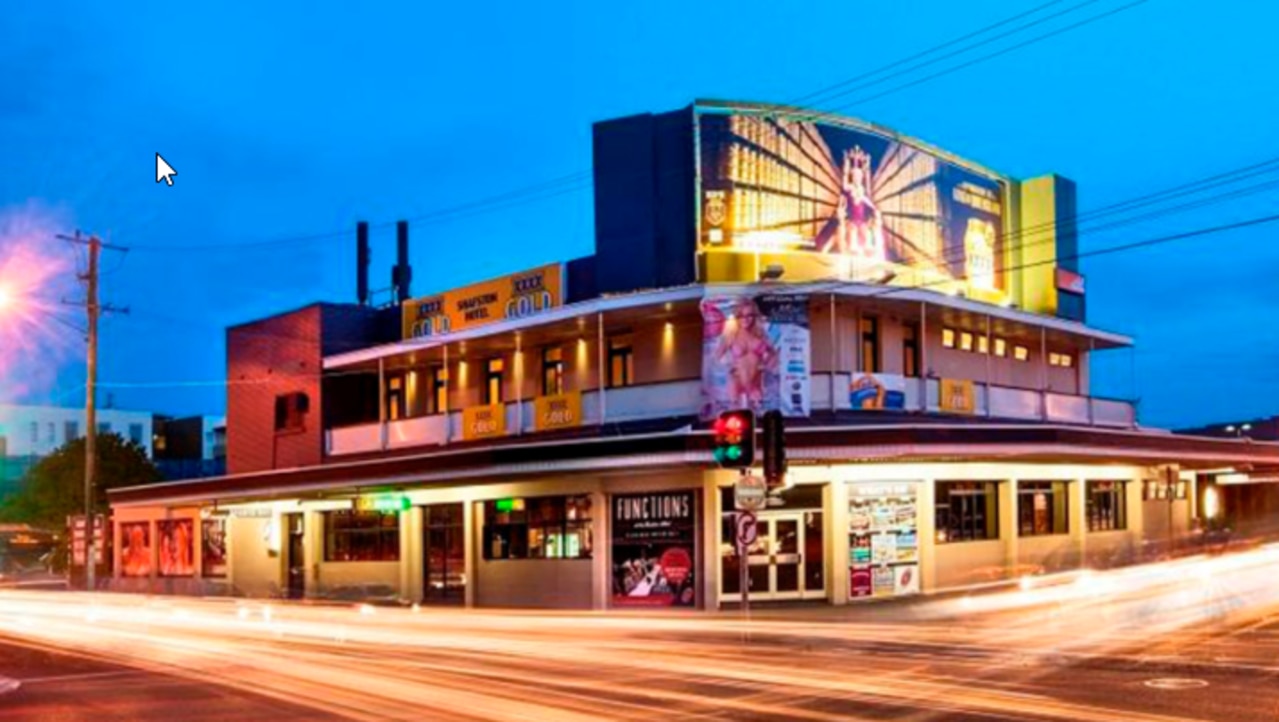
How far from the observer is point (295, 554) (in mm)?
40781

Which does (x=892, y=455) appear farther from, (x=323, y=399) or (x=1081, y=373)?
(x=323, y=399)

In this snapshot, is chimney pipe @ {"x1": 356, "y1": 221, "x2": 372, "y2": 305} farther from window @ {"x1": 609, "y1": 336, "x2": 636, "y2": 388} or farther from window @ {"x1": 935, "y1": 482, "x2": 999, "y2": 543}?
window @ {"x1": 935, "y1": 482, "x2": 999, "y2": 543}

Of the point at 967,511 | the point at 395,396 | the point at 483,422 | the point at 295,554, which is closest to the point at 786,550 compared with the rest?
the point at 967,511

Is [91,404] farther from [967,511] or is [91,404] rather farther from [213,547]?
[967,511]

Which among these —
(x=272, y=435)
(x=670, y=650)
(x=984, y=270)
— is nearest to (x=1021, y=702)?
(x=670, y=650)

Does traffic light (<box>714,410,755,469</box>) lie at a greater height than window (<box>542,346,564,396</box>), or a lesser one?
lesser

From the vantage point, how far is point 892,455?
1104 inches

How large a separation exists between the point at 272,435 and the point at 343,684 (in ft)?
85.8

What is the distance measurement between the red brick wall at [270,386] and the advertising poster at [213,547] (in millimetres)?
1891

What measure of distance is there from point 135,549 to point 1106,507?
32777 mm

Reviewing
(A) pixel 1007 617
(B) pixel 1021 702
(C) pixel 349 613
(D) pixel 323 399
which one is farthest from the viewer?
(D) pixel 323 399

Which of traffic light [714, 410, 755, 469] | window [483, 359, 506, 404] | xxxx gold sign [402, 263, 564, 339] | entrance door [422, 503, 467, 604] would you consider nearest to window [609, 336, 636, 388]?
xxxx gold sign [402, 263, 564, 339]

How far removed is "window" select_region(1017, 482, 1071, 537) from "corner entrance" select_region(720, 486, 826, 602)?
7.40 metres

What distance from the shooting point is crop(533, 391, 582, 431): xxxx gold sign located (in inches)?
1262
